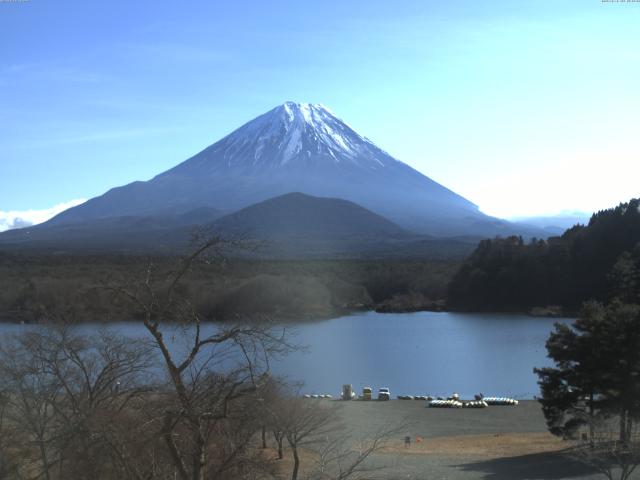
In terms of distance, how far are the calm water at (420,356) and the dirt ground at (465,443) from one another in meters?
2.62

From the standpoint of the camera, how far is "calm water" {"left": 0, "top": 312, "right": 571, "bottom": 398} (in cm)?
2264

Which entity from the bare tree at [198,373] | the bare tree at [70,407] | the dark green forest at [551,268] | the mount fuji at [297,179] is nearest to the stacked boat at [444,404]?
the bare tree at [70,407]

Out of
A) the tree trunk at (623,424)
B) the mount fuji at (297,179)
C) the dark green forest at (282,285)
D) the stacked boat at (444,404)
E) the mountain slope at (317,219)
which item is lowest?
the stacked boat at (444,404)

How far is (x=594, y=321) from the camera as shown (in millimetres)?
12594

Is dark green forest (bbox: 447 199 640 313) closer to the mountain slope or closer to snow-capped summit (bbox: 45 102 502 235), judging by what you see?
the mountain slope

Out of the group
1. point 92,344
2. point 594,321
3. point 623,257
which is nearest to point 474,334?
point 623,257

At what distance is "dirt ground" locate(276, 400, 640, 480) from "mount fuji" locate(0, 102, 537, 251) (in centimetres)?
7938

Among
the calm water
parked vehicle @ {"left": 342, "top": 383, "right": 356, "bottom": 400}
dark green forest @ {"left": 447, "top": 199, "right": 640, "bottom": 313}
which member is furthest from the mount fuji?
parked vehicle @ {"left": 342, "top": 383, "right": 356, "bottom": 400}

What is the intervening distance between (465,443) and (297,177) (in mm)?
92906

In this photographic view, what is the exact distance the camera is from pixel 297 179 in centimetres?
10619

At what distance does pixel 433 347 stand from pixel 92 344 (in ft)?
72.2

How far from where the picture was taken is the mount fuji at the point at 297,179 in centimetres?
10250

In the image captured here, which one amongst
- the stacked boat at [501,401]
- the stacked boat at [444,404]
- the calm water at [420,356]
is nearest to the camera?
the stacked boat at [444,404]

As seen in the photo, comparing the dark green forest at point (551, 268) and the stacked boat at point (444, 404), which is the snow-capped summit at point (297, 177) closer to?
the dark green forest at point (551, 268)
